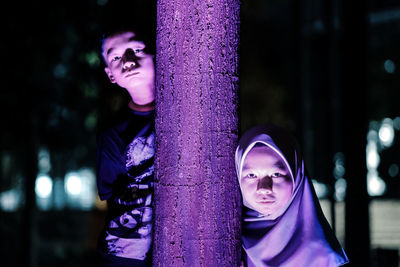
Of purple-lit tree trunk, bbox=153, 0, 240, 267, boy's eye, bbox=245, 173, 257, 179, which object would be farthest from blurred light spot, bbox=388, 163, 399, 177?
purple-lit tree trunk, bbox=153, 0, 240, 267

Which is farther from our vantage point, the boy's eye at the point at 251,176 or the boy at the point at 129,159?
the boy at the point at 129,159

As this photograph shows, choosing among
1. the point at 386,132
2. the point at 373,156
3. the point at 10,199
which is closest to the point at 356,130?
the point at 386,132

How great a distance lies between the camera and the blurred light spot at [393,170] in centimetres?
3580

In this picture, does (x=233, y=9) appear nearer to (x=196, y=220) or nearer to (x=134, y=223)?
(x=196, y=220)

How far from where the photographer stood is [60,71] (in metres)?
11.6

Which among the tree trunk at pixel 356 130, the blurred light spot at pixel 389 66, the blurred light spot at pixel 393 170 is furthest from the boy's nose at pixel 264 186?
the blurred light spot at pixel 393 170

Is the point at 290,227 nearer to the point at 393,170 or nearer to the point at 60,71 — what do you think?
the point at 60,71

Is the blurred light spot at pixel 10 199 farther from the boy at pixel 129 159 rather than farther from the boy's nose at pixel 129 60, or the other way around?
the boy's nose at pixel 129 60

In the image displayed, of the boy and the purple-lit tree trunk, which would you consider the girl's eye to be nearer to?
the boy

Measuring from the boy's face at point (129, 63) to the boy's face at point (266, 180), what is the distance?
2.42ft

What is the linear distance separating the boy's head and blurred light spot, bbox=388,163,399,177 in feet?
115

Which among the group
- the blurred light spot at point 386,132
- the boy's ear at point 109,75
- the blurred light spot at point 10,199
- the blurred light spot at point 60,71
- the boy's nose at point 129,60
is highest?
the blurred light spot at point 386,132

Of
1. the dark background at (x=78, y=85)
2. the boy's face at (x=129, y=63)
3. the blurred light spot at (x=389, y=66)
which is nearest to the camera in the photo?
the boy's face at (x=129, y=63)

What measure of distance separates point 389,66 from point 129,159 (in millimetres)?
28049
